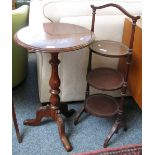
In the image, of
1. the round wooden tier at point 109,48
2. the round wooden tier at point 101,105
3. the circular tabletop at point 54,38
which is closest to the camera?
the circular tabletop at point 54,38

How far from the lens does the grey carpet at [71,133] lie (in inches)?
60.2

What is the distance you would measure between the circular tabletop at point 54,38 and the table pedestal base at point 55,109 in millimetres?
138

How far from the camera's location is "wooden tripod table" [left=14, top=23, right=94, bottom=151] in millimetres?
1247

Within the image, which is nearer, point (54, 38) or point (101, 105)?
point (54, 38)

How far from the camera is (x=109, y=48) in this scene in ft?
5.10

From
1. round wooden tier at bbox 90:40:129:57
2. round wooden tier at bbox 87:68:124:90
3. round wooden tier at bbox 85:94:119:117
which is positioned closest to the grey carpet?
round wooden tier at bbox 85:94:119:117

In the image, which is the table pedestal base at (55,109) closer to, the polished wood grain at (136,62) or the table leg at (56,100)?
the table leg at (56,100)

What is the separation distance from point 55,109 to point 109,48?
53 cm

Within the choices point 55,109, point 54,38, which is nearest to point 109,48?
point 54,38

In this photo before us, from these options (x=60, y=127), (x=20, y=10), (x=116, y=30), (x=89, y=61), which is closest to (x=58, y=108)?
(x=60, y=127)

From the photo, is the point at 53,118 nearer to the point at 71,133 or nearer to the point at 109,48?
the point at 71,133

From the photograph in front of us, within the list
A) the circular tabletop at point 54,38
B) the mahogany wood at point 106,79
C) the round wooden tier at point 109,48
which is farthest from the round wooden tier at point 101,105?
the circular tabletop at point 54,38

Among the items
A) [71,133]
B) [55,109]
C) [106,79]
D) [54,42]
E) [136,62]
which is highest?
[54,42]

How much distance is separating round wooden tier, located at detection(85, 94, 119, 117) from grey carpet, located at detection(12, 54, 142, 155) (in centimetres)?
15
